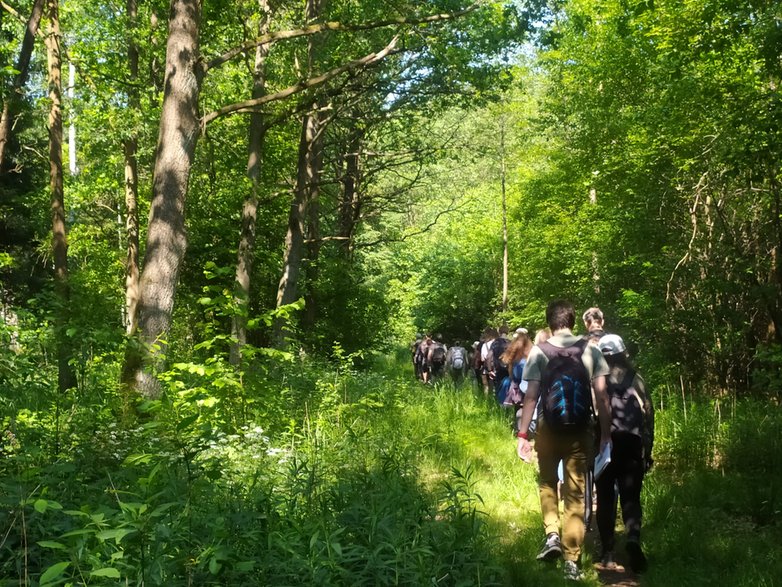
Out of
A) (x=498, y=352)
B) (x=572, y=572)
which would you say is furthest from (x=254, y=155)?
(x=572, y=572)

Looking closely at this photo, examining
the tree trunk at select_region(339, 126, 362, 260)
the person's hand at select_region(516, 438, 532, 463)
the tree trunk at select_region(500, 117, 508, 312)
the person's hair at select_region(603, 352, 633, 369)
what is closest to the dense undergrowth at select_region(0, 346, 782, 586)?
the person's hand at select_region(516, 438, 532, 463)

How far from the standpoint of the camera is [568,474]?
522 cm

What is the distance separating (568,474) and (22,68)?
7.62 metres

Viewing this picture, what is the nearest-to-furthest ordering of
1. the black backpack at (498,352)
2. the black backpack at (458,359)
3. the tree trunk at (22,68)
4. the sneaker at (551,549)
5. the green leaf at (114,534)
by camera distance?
1. the green leaf at (114,534)
2. the sneaker at (551,549)
3. the tree trunk at (22,68)
4. the black backpack at (498,352)
5. the black backpack at (458,359)

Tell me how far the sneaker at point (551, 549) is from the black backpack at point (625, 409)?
942 millimetres

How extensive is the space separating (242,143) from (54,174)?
6855 millimetres

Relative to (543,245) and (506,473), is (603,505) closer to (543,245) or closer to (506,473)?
(506,473)

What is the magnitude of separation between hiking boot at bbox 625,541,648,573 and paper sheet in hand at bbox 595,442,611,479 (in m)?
0.57

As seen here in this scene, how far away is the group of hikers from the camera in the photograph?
202 inches

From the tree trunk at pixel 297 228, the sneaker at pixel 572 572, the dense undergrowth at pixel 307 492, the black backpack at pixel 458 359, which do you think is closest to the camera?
the dense undergrowth at pixel 307 492

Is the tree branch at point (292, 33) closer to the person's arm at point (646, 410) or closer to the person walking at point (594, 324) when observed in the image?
the person walking at point (594, 324)

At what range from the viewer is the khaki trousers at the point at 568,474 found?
5.13 metres

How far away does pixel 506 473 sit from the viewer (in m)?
7.74

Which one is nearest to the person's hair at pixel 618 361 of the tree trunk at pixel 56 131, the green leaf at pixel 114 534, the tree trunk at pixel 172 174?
the green leaf at pixel 114 534
